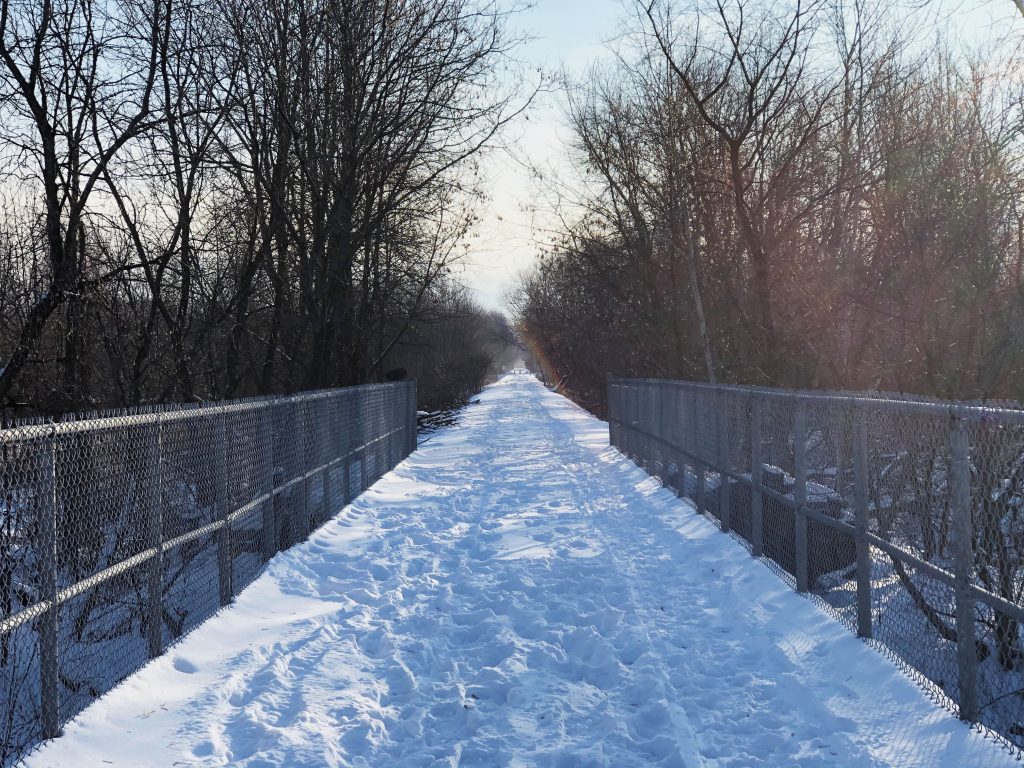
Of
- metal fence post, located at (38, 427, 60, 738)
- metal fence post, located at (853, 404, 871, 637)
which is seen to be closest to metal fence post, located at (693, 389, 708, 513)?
metal fence post, located at (853, 404, 871, 637)

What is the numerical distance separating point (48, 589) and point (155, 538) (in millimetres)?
1414

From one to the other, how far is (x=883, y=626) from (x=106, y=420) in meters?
4.91

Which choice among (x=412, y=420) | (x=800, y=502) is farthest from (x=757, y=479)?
(x=412, y=420)

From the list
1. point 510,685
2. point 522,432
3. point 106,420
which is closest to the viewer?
point 106,420

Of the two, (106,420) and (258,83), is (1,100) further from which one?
(106,420)

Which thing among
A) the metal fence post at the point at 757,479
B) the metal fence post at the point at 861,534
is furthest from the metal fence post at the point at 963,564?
the metal fence post at the point at 757,479

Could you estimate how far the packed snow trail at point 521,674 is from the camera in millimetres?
4621

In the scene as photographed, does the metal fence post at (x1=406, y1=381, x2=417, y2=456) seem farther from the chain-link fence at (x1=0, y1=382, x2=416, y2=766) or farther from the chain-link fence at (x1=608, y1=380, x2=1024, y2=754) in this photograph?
the chain-link fence at (x1=608, y1=380, x2=1024, y2=754)

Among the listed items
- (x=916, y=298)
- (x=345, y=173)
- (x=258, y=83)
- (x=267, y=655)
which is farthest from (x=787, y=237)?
(x=267, y=655)

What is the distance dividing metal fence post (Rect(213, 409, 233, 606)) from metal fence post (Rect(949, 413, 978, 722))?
5.25m

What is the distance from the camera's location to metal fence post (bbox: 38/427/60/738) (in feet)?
14.5

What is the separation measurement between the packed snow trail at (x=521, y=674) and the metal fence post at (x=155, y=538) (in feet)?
0.64

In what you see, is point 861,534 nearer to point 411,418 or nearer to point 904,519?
point 904,519

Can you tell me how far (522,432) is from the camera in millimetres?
28047
